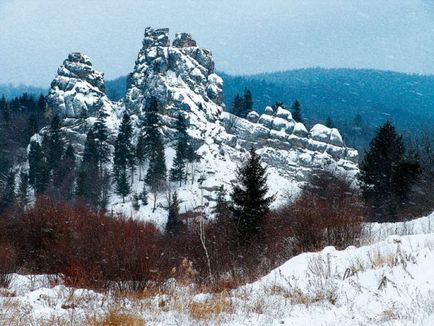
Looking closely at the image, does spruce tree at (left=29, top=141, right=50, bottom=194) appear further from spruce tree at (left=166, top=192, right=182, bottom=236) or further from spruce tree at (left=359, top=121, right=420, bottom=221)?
→ spruce tree at (left=359, top=121, right=420, bottom=221)

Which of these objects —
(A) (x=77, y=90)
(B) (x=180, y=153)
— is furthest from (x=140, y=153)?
A: (A) (x=77, y=90)

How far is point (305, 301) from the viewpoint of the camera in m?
7.16

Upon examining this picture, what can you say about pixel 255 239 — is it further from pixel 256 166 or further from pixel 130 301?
pixel 130 301

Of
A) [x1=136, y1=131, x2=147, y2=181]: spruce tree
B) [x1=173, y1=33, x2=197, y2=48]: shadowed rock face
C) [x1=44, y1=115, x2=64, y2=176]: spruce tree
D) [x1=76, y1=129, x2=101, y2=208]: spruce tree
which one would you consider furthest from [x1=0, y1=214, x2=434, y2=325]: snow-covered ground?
[x1=173, y1=33, x2=197, y2=48]: shadowed rock face

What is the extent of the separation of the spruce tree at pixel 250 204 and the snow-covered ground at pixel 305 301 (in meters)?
20.3

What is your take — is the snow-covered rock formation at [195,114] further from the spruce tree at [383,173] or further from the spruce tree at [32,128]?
the spruce tree at [383,173]

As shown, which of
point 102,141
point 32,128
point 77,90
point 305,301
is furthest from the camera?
point 77,90

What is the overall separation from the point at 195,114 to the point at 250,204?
72.5 m

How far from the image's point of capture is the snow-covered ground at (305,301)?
5961 mm

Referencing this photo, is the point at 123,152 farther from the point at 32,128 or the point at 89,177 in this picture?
the point at 32,128

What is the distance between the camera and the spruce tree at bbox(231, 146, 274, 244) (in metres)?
29.8

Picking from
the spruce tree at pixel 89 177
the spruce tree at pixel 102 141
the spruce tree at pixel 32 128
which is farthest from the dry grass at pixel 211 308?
the spruce tree at pixel 32 128

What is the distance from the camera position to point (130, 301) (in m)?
8.35

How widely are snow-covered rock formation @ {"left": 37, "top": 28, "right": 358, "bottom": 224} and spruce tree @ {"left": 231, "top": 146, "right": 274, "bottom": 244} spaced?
197 ft
